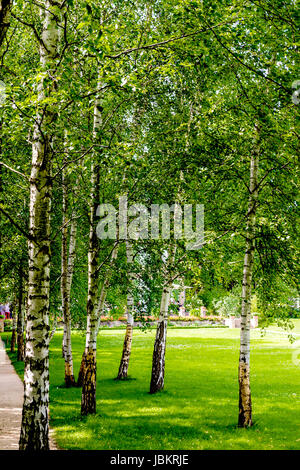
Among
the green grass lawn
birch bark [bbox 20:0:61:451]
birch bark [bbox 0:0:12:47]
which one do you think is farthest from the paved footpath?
birch bark [bbox 0:0:12:47]

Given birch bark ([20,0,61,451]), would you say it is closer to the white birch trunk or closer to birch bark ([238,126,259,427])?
birch bark ([238,126,259,427])

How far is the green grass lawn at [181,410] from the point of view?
9.07 metres

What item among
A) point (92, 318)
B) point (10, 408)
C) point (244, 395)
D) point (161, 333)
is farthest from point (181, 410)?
point (10, 408)

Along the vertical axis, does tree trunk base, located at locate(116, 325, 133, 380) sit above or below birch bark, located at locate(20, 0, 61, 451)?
below

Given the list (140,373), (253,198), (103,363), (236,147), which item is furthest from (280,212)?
(103,363)

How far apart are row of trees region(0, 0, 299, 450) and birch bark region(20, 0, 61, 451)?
0.02 meters

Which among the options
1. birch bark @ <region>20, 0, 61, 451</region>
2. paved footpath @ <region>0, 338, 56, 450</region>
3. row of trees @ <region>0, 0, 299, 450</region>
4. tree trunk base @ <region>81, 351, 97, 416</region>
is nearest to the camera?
birch bark @ <region>20, 0, 61, 451</region>

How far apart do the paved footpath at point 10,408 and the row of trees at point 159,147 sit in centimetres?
192

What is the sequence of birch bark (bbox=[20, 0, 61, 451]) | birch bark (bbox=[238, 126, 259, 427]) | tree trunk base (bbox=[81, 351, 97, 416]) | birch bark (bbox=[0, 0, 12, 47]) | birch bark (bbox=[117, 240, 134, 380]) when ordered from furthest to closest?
birch bark (bbox=[117, 240, 134, 380]), tree trunk base (bbox=[81, 351, 97, 416]), birch bark (bbox=[238, 126, 259, 427]), birch bark (bbox=[20, 0, 61, 451]), birch bark (bbox=[0, 0, 12, 47])

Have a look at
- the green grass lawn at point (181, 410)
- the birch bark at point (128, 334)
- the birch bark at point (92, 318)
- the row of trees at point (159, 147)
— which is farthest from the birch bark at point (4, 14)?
the birch bark at point (128, 334)

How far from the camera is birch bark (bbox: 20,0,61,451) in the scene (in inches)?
233

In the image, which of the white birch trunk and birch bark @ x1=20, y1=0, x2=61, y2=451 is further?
the white birch trunk

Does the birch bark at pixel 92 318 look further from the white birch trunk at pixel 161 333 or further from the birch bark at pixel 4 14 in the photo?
the birch bark at pixel 4 14
